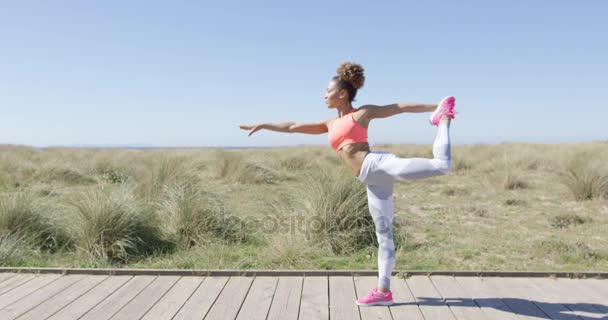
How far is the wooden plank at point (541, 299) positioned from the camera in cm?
299

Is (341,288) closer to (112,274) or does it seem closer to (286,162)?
(112,274)

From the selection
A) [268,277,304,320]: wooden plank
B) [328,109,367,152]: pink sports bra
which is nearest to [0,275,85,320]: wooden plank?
[268,277,304,320]: wooden plank

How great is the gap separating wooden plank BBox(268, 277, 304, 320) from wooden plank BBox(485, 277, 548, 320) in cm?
146

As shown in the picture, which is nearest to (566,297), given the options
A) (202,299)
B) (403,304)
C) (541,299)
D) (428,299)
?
(541,299)

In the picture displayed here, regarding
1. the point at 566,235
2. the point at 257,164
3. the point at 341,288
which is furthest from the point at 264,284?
the point at 257,164

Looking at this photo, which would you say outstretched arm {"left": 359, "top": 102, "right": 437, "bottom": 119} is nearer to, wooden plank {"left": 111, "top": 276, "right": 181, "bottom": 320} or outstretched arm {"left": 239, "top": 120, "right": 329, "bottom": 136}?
outstretched arm {"left": 239, "top": 120, "right": 329, "bottom": 136}

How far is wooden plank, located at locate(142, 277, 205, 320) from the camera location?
9.89 feet

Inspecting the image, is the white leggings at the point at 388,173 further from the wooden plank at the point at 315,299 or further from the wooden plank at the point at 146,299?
the wooden plank at the point at 146,299

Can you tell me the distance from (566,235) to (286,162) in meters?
9.85

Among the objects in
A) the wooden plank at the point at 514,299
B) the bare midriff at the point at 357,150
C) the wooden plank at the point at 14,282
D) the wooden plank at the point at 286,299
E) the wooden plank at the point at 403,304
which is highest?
the bare midriff at the point at 357,150

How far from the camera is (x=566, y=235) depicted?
19.4ft

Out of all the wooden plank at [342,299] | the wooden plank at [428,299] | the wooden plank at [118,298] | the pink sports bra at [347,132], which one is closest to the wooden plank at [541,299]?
the wooden plank at [428,299]

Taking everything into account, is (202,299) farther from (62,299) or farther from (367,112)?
(367,112)

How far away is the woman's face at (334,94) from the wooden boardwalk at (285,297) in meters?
1.39
